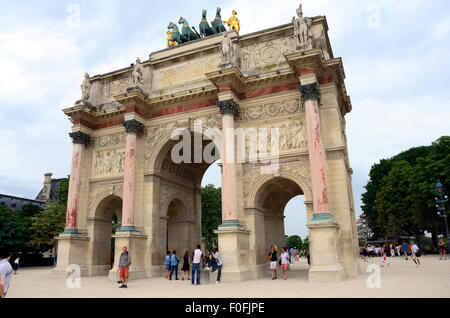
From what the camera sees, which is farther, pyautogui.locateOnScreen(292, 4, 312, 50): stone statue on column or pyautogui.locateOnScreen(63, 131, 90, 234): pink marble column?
pyautogui.locateOnScreen(63, 131, 90, 234): pink marble column

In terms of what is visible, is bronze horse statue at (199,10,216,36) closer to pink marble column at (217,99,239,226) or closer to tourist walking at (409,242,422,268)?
pink marble column at (217,99,239,226)

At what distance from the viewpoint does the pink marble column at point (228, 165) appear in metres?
18.2

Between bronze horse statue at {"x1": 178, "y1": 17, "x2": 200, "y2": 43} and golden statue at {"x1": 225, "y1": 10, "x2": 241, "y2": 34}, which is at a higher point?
bronze horse statue at {"x1": 178, "y1": 17, "x2": 200, "y2": 43}

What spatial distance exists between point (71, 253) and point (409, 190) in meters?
32.0

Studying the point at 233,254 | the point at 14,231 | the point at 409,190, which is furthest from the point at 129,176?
the point at 409,190

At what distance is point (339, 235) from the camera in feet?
56.7

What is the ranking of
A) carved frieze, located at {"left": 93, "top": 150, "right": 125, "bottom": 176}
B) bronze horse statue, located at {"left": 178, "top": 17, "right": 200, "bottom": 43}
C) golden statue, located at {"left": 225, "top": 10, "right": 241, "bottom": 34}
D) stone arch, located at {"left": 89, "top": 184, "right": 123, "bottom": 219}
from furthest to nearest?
bronze horse statue, located at {"left": 178, "top": 17, "right": 200, "bottom": 43}, carved frieze, located at {"left": 93, "top": 150, "right": 125, "bottom": 176}, golden statue, located at {"left": 225, "top": 10, "right": 241, "bottom": 34}, stone arch, located at {"left": 89, "top": 184, "right": 123, "bottom": 219}

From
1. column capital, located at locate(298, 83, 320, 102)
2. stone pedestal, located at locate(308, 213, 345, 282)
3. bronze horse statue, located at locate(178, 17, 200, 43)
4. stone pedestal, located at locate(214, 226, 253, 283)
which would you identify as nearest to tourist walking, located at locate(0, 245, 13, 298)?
stone pedestal, located at locate(214, 226, 253, 283)

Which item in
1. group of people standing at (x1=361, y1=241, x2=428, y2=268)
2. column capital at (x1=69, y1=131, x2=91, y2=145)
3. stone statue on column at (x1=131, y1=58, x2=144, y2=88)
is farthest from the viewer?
column capital at (x1=69, y1=131, x2=91, y2=145)

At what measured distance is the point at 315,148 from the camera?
17188 mm

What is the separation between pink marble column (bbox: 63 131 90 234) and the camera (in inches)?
886

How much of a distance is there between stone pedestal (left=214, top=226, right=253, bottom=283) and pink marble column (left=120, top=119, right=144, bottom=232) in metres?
6.08
